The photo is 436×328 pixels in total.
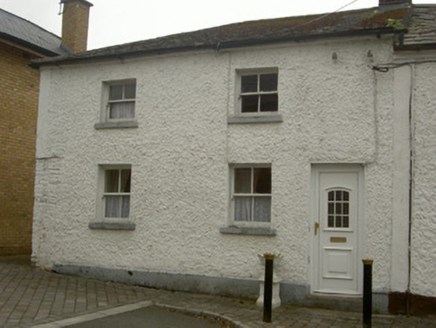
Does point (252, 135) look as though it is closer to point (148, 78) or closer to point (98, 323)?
point (148, 78)

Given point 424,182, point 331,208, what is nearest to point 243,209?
point 331,208

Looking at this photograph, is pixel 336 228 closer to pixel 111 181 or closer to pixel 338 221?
pixel 338 221

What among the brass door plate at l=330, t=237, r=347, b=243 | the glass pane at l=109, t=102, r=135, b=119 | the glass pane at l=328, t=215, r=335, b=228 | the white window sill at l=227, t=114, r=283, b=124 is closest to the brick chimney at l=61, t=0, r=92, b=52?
the glass pane at l=109, t=102, r=135, b=119

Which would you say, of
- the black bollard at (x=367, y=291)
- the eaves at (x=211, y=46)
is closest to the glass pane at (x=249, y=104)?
the eaves at (x=211, y=46)

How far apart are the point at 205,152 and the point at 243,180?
3.14 ft

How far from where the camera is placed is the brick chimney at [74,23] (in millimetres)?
17422

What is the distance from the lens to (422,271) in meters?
8.52

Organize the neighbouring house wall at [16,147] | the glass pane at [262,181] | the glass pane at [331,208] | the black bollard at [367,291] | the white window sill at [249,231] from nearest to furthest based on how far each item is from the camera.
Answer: the black bollard at [367,291] → the glass pane at [331,208] → the white window sill at [249,231] → the glass pane at [262,181] → the neighbouring house wall at [16,147]

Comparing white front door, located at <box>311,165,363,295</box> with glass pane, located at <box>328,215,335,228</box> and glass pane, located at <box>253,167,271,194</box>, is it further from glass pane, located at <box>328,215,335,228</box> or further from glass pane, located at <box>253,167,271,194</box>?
glass pane, located at <box>253,167,271,194</box>

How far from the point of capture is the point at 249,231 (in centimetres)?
974

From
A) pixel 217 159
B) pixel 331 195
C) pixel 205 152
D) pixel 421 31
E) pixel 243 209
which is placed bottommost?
pixel 243 209

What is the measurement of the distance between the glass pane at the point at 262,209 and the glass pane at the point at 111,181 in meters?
3.40

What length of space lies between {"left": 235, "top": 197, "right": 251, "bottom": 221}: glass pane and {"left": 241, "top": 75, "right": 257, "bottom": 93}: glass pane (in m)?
2.23

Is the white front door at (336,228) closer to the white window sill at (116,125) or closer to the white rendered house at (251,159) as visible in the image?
the white rendered house at (251,159)
